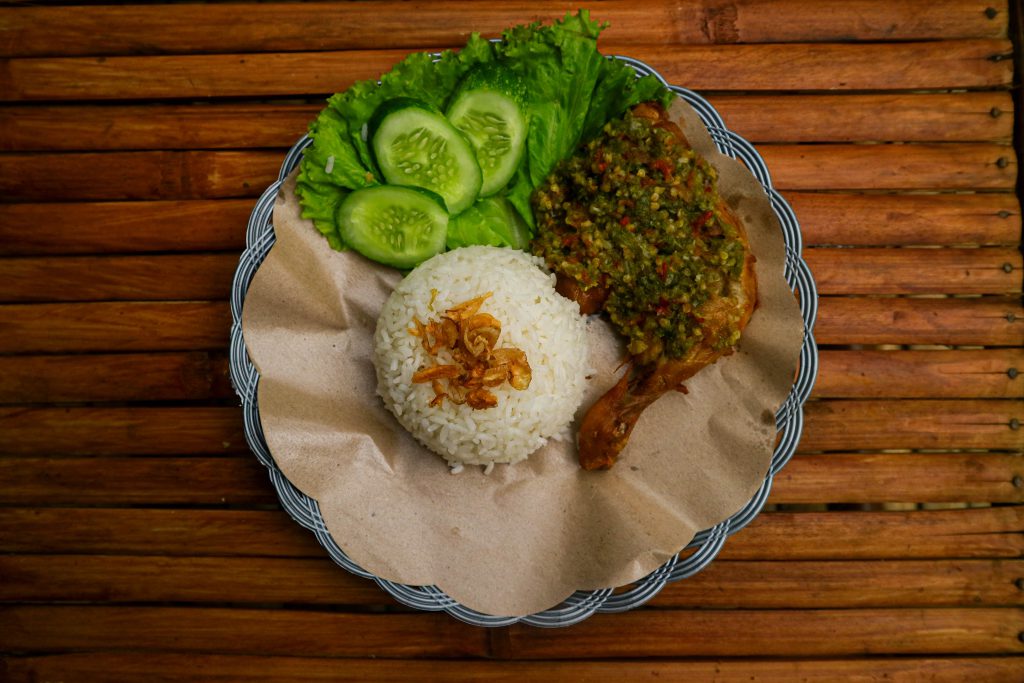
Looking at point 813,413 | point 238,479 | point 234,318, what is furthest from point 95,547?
point 813,413

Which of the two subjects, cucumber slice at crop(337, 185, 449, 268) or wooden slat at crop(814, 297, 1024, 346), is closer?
cucumber slice at crop(337, 185, 449, 268)

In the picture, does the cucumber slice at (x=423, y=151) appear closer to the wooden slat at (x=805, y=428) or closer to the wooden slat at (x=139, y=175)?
the wooden slat at (x=139, y=175)

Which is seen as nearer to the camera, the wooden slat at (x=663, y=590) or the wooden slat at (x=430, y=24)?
the wooden slat at (x=663, y=590)

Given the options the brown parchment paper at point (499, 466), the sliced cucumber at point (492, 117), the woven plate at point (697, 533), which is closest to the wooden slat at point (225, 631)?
the woven plate at point (697, 533)

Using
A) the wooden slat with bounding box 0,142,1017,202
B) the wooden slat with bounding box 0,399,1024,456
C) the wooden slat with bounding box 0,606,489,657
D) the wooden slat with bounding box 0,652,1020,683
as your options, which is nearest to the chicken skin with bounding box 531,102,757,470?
the wooden slat with bounding box 0,142,1017,202

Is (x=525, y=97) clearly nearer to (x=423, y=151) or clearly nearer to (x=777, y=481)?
(x=423, y=151)

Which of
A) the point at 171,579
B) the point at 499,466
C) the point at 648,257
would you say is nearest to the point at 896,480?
the point at 648,257

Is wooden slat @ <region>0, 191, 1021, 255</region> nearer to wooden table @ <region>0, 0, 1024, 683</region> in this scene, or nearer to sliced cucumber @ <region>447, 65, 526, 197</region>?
wooden table @ <region>0, 0, 1024, 683</region>
